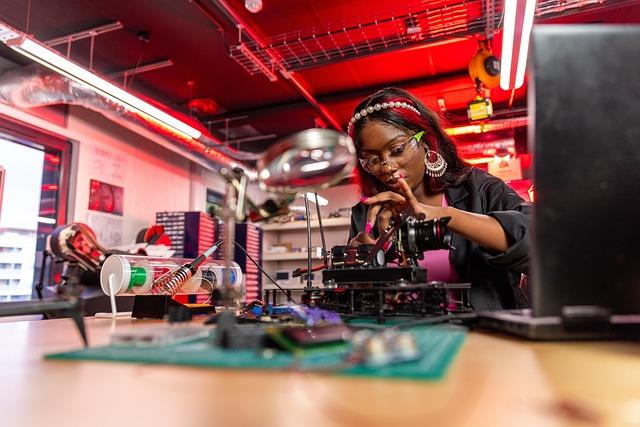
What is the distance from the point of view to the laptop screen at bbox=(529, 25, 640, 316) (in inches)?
18.1

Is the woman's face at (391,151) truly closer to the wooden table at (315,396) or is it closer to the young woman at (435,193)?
the young woman at (435,193)

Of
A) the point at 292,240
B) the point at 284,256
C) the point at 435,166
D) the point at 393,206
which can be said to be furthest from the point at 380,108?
the point at 292,240

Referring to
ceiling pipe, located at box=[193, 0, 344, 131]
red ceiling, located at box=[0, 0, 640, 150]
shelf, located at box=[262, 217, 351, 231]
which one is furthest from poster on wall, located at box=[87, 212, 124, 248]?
ceiling pipe, located at box=[193, 0, 344, 131]

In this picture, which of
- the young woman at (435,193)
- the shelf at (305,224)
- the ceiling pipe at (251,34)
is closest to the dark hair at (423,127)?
the young woman at (435,193)

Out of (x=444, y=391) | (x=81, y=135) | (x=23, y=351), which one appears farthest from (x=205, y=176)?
(x=444, y=391)

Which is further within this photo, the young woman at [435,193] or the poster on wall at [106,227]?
the poster on wall at [106,227]

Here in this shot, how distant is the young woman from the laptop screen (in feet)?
1.79

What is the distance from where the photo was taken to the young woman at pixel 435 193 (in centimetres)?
106

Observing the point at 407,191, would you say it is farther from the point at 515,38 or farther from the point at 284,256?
the point at 284,256

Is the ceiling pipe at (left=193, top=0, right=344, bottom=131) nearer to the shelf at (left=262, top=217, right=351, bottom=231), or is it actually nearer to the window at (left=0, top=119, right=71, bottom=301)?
the shelf at (left=262, top=217, right=351, bottom=231)

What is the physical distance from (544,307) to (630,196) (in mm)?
161

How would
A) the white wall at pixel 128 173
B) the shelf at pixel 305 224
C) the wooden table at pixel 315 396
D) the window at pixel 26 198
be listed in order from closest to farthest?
1. the wooden table at pixel 315 396
2. the window at pixel 26 198
3. the white wall at pixel 128 173
4. the shelf at pixel 305 224

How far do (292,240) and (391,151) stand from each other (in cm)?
389

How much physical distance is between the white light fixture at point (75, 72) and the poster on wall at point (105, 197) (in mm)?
1258
